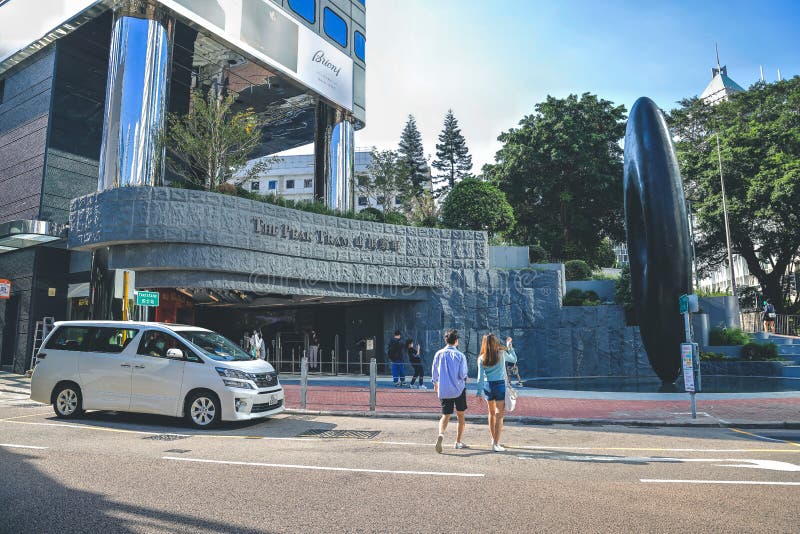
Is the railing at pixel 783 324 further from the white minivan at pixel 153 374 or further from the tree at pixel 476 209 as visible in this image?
the white minivan at pixel 153 374

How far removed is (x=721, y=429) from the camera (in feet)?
33.0

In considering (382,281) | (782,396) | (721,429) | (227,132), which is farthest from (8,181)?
(782,396)

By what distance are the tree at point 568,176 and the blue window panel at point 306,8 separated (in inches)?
723

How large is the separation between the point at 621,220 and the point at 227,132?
3052 cm

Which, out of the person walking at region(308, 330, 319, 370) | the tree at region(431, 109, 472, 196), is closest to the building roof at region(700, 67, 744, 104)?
the tree at region(431, 109, 472, 196)

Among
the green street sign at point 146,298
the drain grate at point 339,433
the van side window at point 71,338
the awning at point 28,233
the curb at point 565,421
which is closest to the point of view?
the drain grate at point 339,433

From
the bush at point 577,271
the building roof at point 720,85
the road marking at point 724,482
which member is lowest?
the road marking at point 724,482

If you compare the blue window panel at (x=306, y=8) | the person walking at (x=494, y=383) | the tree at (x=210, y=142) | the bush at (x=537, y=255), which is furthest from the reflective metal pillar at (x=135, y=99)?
the bush at (x=537, y=255)

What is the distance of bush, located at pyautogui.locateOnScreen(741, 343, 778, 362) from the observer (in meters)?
20.7

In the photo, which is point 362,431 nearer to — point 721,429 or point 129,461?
point 129,461

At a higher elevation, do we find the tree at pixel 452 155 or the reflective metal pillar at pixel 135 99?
the tree at pixel 452 155


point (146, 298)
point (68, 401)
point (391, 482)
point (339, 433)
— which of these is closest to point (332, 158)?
point (146, 298)

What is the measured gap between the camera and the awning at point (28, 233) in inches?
771

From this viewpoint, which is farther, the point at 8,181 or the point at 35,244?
the point at 8,181
